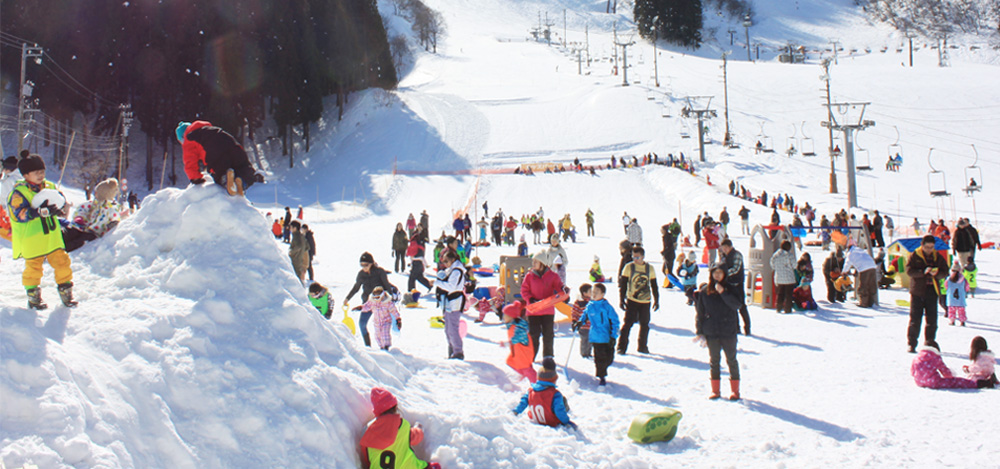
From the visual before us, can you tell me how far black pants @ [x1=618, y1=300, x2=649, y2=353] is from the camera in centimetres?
839

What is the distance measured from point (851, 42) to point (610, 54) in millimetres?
55827

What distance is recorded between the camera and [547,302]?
24.0 feet

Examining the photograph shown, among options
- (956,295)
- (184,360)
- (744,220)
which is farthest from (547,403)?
(744,220)

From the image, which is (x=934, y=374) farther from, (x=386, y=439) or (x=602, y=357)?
(x=386, y=439)

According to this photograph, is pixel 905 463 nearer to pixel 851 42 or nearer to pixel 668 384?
pixel 668 384

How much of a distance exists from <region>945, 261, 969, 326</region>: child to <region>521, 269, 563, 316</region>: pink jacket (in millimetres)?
5965

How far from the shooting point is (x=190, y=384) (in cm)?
394

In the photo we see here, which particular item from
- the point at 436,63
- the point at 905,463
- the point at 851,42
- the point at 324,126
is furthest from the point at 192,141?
the point at 851,42

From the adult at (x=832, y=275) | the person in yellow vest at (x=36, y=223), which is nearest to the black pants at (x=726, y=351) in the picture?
the person in yellow vest at (x=36, y=223)

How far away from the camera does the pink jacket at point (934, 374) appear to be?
6582 millimetres

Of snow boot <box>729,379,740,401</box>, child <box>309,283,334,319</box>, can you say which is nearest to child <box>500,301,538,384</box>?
snow boot <box>729,379,740,401</box>

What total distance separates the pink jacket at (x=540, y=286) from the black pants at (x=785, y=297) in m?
5.33

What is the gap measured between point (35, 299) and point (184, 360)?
1.35 m

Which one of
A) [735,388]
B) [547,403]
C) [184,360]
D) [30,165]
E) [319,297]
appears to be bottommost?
[735,388]
